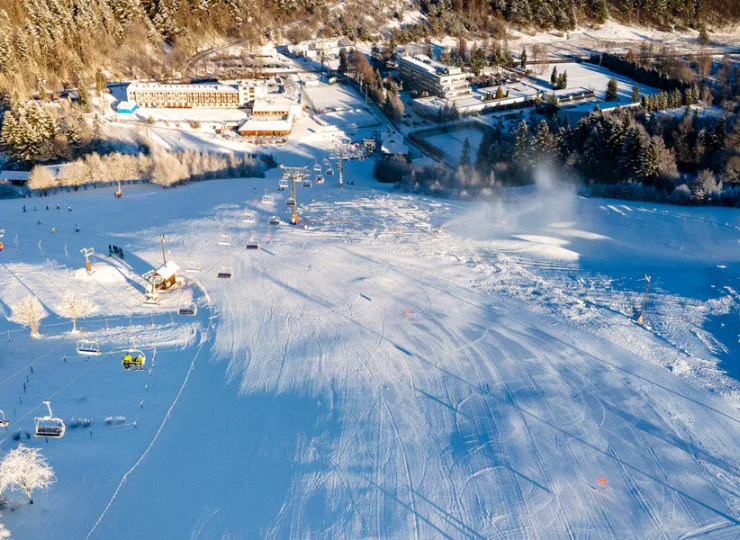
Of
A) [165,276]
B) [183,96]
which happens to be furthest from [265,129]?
[165,276]

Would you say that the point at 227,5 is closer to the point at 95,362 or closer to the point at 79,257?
the point at 79,257

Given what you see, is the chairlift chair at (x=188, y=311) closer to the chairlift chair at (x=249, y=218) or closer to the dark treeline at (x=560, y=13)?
the chairlift chair at (x=249, y=218)

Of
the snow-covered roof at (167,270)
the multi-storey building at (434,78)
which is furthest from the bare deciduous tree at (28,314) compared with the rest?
the multi-storey building at (434,78)

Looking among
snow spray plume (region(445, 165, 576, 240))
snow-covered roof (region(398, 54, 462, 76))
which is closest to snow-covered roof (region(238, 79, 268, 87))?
snow-covered roof (region(398, 54, 462, 76))

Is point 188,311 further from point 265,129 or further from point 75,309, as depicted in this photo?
point 265,129

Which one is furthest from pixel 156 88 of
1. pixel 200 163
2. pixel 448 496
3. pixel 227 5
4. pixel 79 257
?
pixel 448 496

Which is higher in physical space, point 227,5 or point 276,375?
point 227,5
